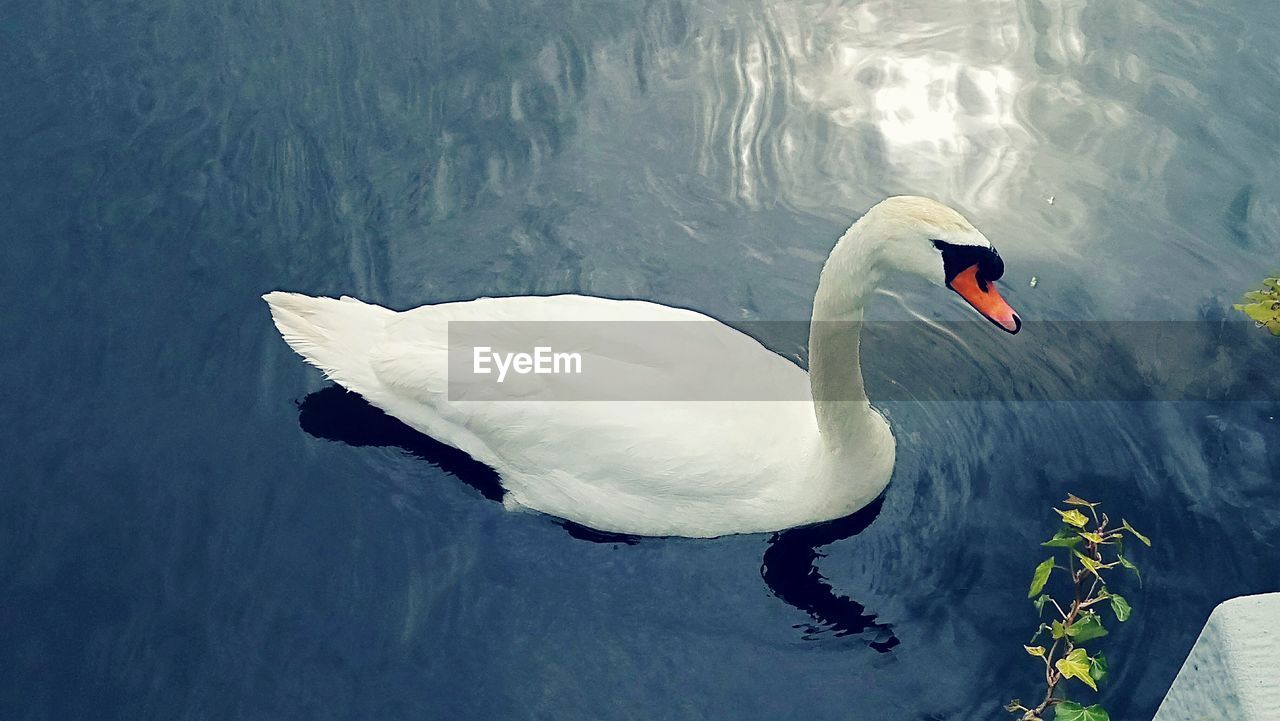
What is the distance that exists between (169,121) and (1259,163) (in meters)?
5.96

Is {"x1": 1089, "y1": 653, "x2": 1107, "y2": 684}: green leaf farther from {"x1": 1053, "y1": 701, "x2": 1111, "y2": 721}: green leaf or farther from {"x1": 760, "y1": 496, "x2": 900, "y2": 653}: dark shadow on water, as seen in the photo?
{"x1": 760, "y1": 496, "x2": 900, "y2": 653}: dark shadow on water

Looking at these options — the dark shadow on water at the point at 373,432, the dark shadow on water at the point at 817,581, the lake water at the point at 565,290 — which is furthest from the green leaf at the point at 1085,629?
the dark shadow on water at the point at 373,432

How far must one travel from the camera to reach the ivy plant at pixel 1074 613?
14.7 feet

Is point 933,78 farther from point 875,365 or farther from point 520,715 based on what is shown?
point 520,715

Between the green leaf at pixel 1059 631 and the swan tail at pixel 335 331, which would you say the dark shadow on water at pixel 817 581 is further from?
the swan tail at pixel 335 331

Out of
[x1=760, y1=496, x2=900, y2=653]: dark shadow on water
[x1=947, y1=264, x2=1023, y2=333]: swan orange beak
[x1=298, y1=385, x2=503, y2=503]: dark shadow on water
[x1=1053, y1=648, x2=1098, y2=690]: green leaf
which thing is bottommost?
[x1=760, y1=496, x2=900, y2=653]: dark shadow on water

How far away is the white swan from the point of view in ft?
17.6

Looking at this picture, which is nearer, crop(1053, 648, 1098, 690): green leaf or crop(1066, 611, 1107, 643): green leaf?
crop(1053, 648, 1098, 690): green leaf

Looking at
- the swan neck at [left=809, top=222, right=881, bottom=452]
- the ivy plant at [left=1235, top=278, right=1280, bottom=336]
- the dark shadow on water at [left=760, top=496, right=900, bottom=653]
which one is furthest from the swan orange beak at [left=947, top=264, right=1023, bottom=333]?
the ivy plant at [left=1235, top=278, right=1280, bottom=336]

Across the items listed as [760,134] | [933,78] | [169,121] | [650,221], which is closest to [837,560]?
[650,221]

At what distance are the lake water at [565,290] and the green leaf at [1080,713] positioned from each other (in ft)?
2.78

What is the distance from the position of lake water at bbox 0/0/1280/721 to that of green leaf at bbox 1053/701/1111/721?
847 millimetres

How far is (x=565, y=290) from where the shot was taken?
6.78 meters

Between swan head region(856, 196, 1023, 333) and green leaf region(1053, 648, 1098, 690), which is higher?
swan head region(856, 196, 1023, 333)
